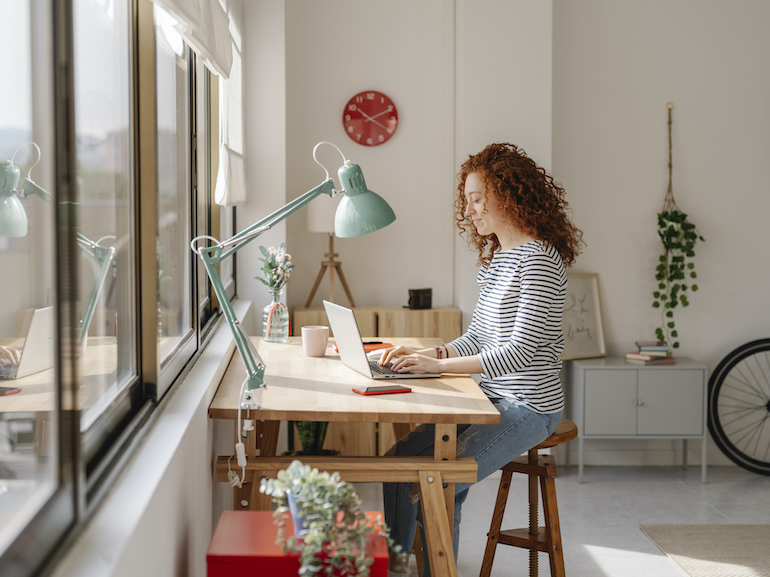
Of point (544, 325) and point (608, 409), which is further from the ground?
point (544, 325)

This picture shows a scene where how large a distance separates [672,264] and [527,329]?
2.34m

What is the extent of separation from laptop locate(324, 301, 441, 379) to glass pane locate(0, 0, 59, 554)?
1234 millimetres

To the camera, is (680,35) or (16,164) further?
(680,35)

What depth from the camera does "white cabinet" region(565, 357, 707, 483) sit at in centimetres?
394

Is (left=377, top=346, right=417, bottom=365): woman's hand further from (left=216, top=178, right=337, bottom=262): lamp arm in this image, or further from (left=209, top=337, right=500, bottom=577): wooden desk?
(left=216, top=178, right=337, bottom=262): lamp arm


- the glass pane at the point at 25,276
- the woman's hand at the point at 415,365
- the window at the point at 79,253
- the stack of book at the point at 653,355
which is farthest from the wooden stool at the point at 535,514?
the glass pane at the point at 25,276

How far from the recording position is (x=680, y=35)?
4.21 meters

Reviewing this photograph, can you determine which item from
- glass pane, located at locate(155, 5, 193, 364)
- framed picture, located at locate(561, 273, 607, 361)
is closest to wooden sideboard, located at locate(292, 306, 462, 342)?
framed picture, located at locate(561, 273, 607, 361)

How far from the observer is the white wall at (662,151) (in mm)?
4203

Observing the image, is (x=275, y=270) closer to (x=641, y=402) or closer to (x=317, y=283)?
(x=317, y=283)

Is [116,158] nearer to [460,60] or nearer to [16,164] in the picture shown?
[16,164]

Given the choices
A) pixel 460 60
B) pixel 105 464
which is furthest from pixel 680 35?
pixel 105 464

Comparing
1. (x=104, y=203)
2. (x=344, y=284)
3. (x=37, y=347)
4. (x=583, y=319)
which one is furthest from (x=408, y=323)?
(x=37, y=347)

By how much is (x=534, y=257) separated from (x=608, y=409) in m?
2.00
